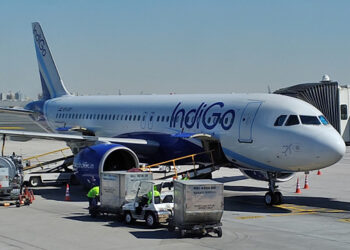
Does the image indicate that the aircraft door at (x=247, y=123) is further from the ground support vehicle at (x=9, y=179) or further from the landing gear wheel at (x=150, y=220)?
the ground support vehicle at (x=9, y=179)

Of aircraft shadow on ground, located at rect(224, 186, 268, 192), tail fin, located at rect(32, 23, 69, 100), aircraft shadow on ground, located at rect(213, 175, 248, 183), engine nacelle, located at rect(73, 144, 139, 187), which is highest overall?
tail fin, located at rect(32, 23, 69, 100)

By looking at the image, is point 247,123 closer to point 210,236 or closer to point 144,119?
point 144,119

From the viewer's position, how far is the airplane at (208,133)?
23250 millimetres

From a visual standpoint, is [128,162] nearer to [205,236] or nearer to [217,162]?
[217,162]

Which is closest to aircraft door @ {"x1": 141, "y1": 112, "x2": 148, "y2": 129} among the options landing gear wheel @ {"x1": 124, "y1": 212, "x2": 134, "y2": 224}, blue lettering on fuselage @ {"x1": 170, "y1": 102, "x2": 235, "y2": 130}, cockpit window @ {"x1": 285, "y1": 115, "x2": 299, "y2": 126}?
blue lettering on fuselage @ {"x1": 170, "y1": 102, "x2": 235, "y2": 130}

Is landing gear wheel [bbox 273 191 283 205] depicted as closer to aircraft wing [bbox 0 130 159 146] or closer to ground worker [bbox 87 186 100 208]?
ground worker [bbox 87 186 100 208]

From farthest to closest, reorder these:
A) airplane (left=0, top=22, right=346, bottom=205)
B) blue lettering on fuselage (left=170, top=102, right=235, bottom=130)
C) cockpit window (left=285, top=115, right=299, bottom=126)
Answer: blue lettering on fuselage (left=170, top=102, right=235, bottom=130) < cockpit window (left=285, top=115, right=299, bottom=126) < airplane (left=0, top=22, right=346, bottom=205)

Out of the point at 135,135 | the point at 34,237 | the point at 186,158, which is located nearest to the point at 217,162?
the point at 186,158

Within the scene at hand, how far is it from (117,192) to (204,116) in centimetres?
715

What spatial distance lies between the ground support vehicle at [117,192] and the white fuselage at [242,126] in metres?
4.93

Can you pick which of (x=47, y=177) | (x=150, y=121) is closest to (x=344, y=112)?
(x=150, y=121)

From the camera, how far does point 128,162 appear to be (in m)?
27.6

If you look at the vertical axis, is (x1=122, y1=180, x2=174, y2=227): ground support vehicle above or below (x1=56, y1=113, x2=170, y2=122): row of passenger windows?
below

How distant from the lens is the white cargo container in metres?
21.2
